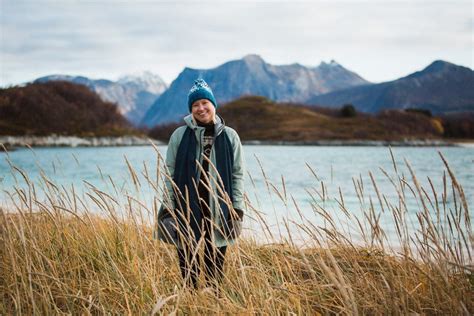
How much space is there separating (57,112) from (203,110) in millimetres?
94157

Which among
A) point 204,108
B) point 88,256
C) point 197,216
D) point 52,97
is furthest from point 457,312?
point 52,97

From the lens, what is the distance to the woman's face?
9.70 feet

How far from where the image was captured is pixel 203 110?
9.70 feet

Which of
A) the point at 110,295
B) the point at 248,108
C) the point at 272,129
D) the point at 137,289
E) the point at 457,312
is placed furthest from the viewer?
the point at 248,108

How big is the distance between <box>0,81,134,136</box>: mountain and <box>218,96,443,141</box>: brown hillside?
1292 inches

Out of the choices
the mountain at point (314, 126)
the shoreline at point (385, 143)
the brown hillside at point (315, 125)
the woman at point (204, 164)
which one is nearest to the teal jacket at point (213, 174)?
the woman at point (204, 164)

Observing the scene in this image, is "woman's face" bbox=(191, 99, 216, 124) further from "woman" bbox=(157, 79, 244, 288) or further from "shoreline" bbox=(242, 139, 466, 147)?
"shoreline" bbox=(242, 139, 466, 147)

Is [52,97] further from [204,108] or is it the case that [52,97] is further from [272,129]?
[204,108]

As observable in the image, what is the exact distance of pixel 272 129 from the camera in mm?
109000

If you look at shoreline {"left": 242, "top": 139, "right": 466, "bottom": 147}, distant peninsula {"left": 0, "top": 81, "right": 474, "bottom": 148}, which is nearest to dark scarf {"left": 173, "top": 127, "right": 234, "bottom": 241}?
distant peninsula {"left": 0, "top": 81, "right": 474, "bottom": 148}

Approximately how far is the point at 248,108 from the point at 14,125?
7096 centimetres

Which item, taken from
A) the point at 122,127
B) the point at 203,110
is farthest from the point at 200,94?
the point at 122,127

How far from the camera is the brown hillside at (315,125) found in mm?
90562

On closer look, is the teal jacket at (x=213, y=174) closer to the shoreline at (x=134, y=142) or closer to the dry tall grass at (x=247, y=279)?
the dry tall grass at (x=247, y=279)
